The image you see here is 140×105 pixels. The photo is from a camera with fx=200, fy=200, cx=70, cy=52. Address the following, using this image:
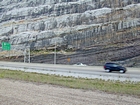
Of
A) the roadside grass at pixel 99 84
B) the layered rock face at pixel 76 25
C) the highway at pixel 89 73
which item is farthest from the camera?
the layered rock face at pixel 76 25

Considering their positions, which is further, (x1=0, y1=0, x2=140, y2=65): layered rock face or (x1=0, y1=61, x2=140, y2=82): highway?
(x1=0, y1=0, x2=140, y2=65): layered rock face

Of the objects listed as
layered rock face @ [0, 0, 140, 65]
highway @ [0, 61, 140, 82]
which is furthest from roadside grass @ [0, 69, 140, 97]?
layered rock face @ [0, 0, 140, 65]

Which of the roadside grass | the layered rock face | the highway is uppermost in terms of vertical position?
the layered rock face

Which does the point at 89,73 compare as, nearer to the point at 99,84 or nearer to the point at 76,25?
the point at 99,84

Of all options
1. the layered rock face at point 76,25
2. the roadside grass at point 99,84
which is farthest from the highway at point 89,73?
the layered rock face at point 76,25

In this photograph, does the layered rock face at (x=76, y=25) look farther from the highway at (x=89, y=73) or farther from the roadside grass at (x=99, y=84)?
the roadside grass at (x=99, y=84)

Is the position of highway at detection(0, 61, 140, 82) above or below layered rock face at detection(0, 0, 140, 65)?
below

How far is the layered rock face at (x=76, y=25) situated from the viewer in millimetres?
48219

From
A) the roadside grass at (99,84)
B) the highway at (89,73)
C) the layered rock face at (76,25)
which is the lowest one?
the highway at (89,73)

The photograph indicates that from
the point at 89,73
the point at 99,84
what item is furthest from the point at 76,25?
the point at 99,84

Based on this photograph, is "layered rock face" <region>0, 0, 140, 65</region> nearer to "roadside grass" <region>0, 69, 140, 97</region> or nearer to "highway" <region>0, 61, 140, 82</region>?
"highway" <region>0, 61, 140, 82</region>

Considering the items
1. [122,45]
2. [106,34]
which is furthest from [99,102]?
[106,34]

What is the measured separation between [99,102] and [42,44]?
5200 centimetres

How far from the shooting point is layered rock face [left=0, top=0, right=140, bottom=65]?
158 feet
